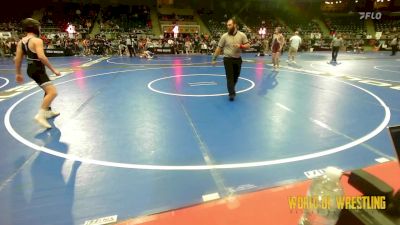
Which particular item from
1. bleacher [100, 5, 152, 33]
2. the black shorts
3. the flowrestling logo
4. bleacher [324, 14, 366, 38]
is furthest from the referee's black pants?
the flowrestling logo

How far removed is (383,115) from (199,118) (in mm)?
3748

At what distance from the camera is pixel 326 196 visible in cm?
178

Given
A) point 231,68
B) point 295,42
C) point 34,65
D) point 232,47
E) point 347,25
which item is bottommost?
point 231,68

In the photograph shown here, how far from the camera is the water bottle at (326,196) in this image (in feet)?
5.70

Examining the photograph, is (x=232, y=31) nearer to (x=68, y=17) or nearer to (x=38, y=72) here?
(x=38, y=72)

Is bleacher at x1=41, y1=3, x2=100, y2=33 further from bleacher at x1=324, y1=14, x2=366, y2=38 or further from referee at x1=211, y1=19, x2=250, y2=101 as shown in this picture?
bleacher at x1=324, y1=14, x2=366, y2=38

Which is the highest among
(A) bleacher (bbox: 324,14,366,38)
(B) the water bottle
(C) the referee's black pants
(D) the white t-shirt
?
(A) bleacher (bbox: 324,14,366,38)

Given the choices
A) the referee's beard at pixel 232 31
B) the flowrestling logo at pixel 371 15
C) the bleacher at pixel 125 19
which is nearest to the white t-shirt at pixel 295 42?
the referee's beard at pixel 232 31

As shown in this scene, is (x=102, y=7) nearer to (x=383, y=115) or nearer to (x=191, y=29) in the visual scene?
(x=191, y=29)

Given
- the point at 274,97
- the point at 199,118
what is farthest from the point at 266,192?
the point at 274,97

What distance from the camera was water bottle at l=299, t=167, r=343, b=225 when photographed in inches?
68.4

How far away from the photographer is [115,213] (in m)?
2.70

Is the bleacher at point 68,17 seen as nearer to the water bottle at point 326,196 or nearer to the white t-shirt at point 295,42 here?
the white t-shirt at point 295,42

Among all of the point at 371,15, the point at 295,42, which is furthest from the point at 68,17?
the point at 371,15
